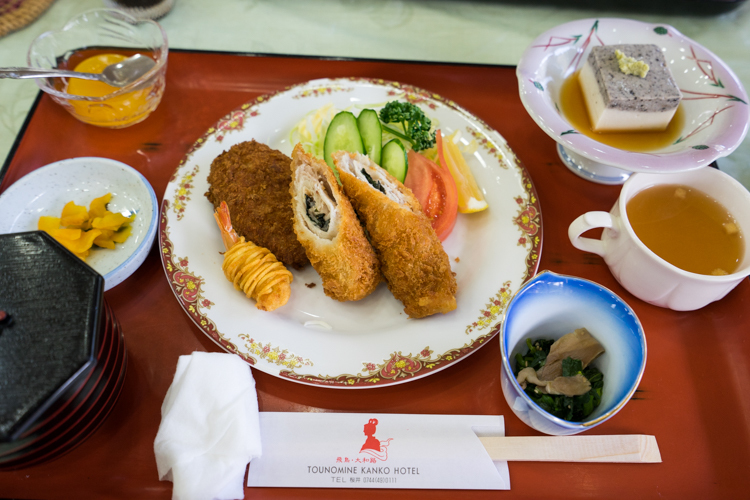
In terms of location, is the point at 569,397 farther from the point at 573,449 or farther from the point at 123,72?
the point at 123,72

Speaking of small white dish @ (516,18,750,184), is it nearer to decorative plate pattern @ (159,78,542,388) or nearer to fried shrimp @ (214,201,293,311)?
decorative plate pattern @ (159,78,542,388)

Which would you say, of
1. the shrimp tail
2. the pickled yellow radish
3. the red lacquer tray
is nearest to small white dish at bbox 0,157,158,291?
the red lacquer tray

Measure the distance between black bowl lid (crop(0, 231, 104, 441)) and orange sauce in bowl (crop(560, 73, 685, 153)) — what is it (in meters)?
2.06

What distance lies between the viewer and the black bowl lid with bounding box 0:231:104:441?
1146 millimetres

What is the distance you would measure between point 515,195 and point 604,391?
99 cm

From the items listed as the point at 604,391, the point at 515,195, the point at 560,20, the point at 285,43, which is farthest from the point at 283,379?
the point at 560,20

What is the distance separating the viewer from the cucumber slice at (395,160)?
2.25 m

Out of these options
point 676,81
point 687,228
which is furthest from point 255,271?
point 676,81

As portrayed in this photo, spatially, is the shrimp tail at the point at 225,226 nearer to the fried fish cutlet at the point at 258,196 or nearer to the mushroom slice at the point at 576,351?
the fried fish cutlet at the point at 258,196

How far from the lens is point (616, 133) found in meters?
2.22

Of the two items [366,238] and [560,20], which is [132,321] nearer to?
[366,238]

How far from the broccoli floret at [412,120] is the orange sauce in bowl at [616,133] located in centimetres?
67

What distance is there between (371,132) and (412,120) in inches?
8.6

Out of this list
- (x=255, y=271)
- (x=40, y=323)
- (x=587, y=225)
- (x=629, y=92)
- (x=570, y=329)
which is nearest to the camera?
(x=40, y=323)
